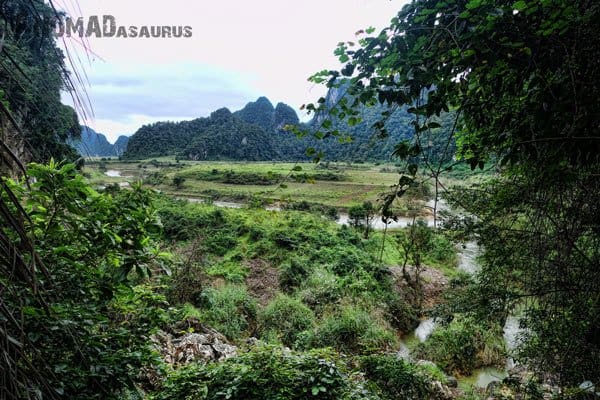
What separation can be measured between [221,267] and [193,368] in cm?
951

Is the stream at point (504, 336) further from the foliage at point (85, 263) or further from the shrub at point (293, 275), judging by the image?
Result: the foliage at point (85, 263)

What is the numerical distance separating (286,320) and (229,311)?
1.57 meters

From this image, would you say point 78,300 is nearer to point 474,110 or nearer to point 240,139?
point 474,110

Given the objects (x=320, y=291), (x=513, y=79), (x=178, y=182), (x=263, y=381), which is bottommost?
(x=320, y=291)

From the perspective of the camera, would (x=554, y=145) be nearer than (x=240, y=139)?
Yes

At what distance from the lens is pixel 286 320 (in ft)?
27.9

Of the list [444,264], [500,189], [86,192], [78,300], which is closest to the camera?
[86,192]

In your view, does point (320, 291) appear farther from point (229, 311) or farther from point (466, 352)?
point (466, 352)

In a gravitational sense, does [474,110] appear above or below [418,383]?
above

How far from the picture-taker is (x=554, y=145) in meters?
1.44

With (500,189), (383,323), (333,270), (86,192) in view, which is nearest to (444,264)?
(333,270)

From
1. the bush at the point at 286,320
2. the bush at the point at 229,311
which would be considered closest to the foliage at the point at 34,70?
the bush at the point at 229,311

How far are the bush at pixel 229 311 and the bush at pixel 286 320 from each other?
16.8 inches

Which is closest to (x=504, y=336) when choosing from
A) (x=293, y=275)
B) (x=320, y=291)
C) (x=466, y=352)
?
(x=466, y=352)
